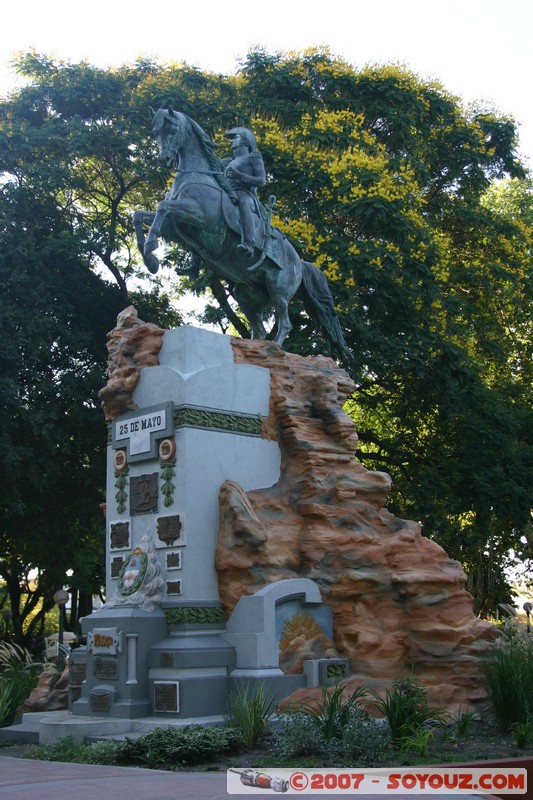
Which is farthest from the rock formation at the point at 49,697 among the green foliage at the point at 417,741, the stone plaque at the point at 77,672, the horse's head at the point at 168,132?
the horse's head at the point at 168,132

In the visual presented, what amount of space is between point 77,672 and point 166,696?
2194 millimetres

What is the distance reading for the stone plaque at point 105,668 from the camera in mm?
14047

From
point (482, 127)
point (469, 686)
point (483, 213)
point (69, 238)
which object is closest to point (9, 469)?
point (69, 238)

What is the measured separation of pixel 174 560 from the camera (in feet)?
47.9

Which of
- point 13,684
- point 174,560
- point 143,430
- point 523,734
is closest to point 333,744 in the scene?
point 523,734

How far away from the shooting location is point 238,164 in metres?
17.5

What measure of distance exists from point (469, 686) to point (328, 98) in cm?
1929

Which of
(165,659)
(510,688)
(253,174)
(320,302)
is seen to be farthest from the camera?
(320,302)

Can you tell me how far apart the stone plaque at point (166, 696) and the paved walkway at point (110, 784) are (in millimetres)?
2410

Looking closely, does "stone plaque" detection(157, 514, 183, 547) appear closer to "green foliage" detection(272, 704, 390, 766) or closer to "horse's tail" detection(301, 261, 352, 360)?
"green foliage" detection(272, 704, 390, 766)

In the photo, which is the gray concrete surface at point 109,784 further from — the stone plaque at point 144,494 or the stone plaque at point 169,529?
the stone plaque at point 144,494

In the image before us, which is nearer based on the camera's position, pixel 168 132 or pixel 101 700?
pixel 101 700

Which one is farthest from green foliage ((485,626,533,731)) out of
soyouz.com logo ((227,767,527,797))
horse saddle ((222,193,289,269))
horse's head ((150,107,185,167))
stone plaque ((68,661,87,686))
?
horse's head ((150,107,185,167))

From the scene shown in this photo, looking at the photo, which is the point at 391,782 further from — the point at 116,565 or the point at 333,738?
the point at 116,565
